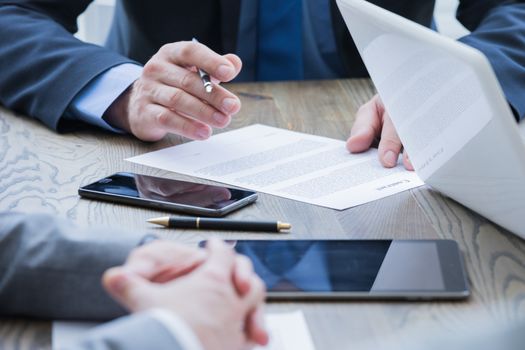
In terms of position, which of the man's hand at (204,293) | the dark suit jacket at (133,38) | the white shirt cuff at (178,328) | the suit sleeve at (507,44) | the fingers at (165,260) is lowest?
the dark suit jacket at (133,38)

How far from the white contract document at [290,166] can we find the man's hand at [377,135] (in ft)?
0.04

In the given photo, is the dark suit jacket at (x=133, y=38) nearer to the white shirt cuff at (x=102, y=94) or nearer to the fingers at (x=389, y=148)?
the white shirt cuff at (x=102, y=94)

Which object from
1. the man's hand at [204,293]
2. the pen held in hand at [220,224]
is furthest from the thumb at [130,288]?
the pen held in hand at [220,224]

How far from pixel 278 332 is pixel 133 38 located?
4.18 ft

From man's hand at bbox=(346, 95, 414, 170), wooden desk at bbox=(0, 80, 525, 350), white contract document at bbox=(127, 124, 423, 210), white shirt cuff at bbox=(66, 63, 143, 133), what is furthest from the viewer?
white shirt cuff at bbox=(66, 63, 143, 133)

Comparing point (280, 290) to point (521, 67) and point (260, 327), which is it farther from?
point (521, 67)

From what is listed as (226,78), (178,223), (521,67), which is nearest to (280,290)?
(178,223)

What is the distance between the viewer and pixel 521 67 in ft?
4.29

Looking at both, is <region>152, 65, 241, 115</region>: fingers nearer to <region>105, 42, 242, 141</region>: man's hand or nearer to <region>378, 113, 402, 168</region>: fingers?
<region>105, 42, 242, 141</region>: man's hand

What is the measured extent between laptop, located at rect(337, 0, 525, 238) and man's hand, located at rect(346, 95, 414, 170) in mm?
86

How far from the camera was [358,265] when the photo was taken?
771 mm

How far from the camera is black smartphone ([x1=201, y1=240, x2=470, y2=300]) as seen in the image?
72cm

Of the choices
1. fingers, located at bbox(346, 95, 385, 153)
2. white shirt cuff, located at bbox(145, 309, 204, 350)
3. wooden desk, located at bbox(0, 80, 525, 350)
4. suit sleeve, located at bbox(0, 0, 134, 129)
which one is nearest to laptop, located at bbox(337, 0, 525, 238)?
wooden desk, located at bbox(0, 80, 525, 350)

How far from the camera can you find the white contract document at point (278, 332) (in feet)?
2.11
